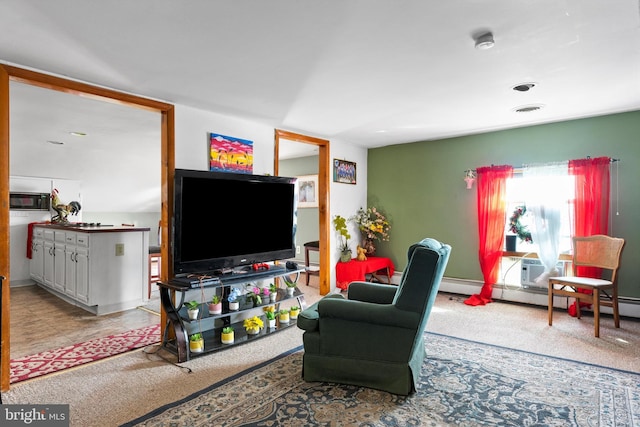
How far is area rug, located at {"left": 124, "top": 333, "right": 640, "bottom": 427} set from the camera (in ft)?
6.87

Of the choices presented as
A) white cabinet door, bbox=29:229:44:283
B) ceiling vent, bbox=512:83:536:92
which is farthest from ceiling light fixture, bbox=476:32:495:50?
white cabinet door, bbox=29:229:44:283

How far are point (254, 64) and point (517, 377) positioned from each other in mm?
3032

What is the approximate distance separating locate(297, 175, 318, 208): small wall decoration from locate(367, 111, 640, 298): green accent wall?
1106mm

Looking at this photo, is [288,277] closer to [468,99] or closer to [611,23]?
[468,99]

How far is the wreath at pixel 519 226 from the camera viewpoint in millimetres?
4691

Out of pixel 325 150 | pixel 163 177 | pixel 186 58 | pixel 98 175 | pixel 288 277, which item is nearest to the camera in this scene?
pixel 186 58

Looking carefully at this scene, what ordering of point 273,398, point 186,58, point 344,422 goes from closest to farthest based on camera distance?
1. point 344,422
2. point 273,398
3. point 186,58

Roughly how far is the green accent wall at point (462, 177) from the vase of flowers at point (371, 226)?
5.5 inches

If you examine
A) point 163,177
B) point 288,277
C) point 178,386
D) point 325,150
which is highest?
point 325,150

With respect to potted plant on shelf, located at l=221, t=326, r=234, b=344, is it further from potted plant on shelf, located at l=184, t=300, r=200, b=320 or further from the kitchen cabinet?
the kitchen cabinet

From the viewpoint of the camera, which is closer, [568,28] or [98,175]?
[568,28]

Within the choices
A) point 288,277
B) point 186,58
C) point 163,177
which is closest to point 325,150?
point 288,277

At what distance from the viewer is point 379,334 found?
2.38 m

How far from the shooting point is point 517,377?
8.66 ft
